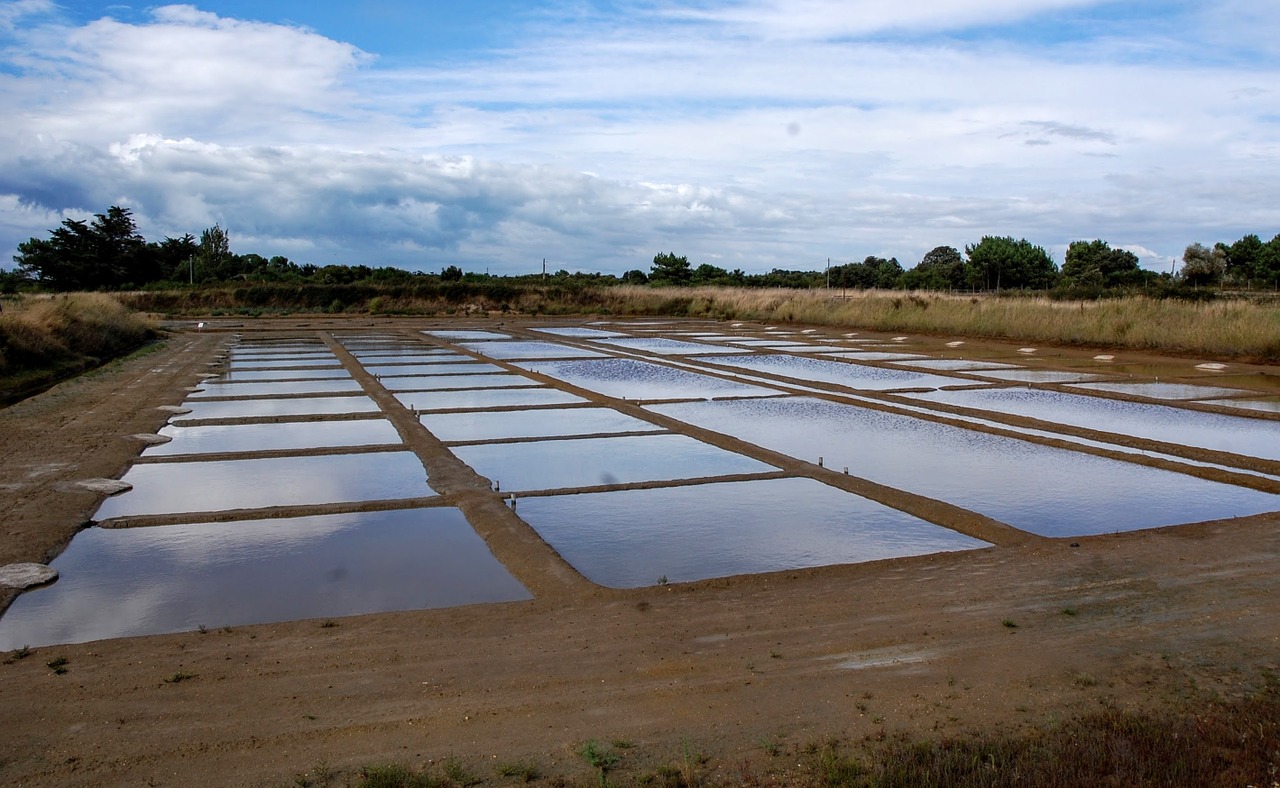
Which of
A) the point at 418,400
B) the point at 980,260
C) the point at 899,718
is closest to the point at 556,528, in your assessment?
the point at 899,718

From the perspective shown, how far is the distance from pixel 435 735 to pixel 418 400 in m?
9.15

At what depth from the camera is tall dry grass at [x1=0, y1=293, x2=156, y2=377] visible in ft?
47.0

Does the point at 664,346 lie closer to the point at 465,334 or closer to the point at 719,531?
the point at 465,334

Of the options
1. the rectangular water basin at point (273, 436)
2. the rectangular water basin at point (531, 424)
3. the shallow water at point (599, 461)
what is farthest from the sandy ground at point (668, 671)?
the rectangular water basin at point (531, 424)

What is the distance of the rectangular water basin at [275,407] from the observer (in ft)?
34.5

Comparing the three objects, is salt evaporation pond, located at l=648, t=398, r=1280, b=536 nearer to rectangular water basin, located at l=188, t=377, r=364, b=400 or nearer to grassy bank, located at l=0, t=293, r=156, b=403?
rectangular water basin, located at l=188, t=377, r=364, b=400

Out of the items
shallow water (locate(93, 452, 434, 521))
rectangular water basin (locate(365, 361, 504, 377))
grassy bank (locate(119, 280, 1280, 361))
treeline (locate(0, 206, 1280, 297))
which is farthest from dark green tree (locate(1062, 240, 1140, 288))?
shallow water (locate(93, 452, 434, 521))

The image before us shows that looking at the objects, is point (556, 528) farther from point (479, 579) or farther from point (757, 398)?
point (757, 398)

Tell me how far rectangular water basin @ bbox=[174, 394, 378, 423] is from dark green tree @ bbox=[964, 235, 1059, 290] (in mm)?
42292

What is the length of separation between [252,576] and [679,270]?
5809 cm

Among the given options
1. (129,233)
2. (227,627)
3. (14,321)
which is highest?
(129,233)

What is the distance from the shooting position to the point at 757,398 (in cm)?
1215

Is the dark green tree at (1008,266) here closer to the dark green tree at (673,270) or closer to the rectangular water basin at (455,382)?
the dark green tree at (673,270)

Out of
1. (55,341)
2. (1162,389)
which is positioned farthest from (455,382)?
(1162,389)
